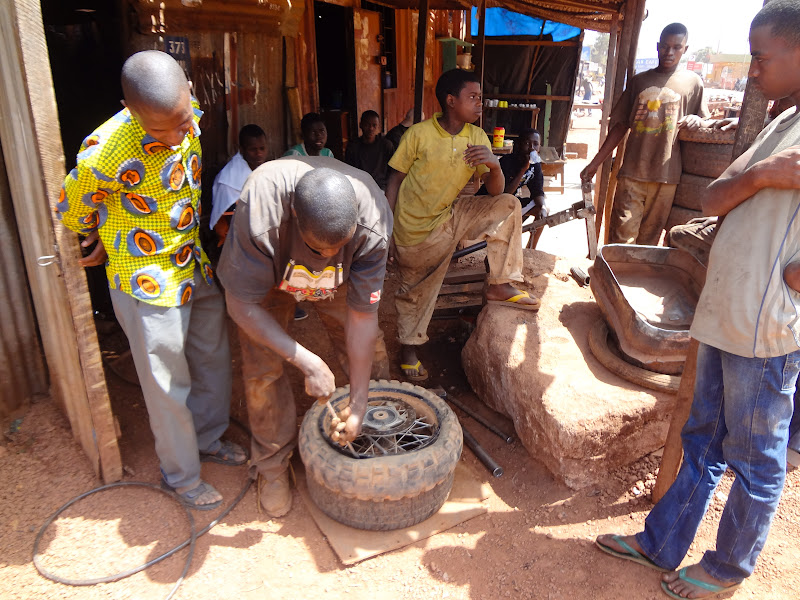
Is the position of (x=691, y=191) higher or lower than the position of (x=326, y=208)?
lower

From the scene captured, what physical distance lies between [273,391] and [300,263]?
0.82 meters

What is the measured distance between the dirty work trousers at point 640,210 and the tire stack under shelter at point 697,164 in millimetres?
82

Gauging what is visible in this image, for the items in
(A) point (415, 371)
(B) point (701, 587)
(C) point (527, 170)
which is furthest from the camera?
(C) point (527, 170)

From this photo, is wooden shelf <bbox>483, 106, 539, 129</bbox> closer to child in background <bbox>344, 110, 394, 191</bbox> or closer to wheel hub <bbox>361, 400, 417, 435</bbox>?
child in background <bbox>344, 110, 394, 191</bbox>

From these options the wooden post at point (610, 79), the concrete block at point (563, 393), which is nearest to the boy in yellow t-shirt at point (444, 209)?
the concrete block at point (563, 393)

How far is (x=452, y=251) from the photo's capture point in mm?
3869

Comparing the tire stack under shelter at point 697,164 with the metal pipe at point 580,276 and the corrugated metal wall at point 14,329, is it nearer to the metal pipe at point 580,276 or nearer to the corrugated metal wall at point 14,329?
the metal pipe at point 580,276

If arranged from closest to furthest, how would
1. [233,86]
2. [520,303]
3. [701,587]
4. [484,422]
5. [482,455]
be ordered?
[701,587] < [482,455] < [484,422] < [233,86] < [520,303]

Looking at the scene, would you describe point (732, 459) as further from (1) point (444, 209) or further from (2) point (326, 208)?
(1) point (444, 209)

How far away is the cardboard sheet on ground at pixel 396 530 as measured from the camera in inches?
101

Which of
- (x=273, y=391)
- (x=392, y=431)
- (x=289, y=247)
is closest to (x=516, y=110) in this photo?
(x=392, y=431)

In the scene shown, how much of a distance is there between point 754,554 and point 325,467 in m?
1.77

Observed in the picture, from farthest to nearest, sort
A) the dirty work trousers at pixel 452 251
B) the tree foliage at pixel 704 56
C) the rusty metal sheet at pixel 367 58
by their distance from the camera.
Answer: the tree foliage at pixel 704 56
the rusty metal sheet at pixel 367 58
the dirty work trousers at pixel 452 251

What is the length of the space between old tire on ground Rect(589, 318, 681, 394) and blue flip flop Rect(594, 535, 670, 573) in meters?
0.91
